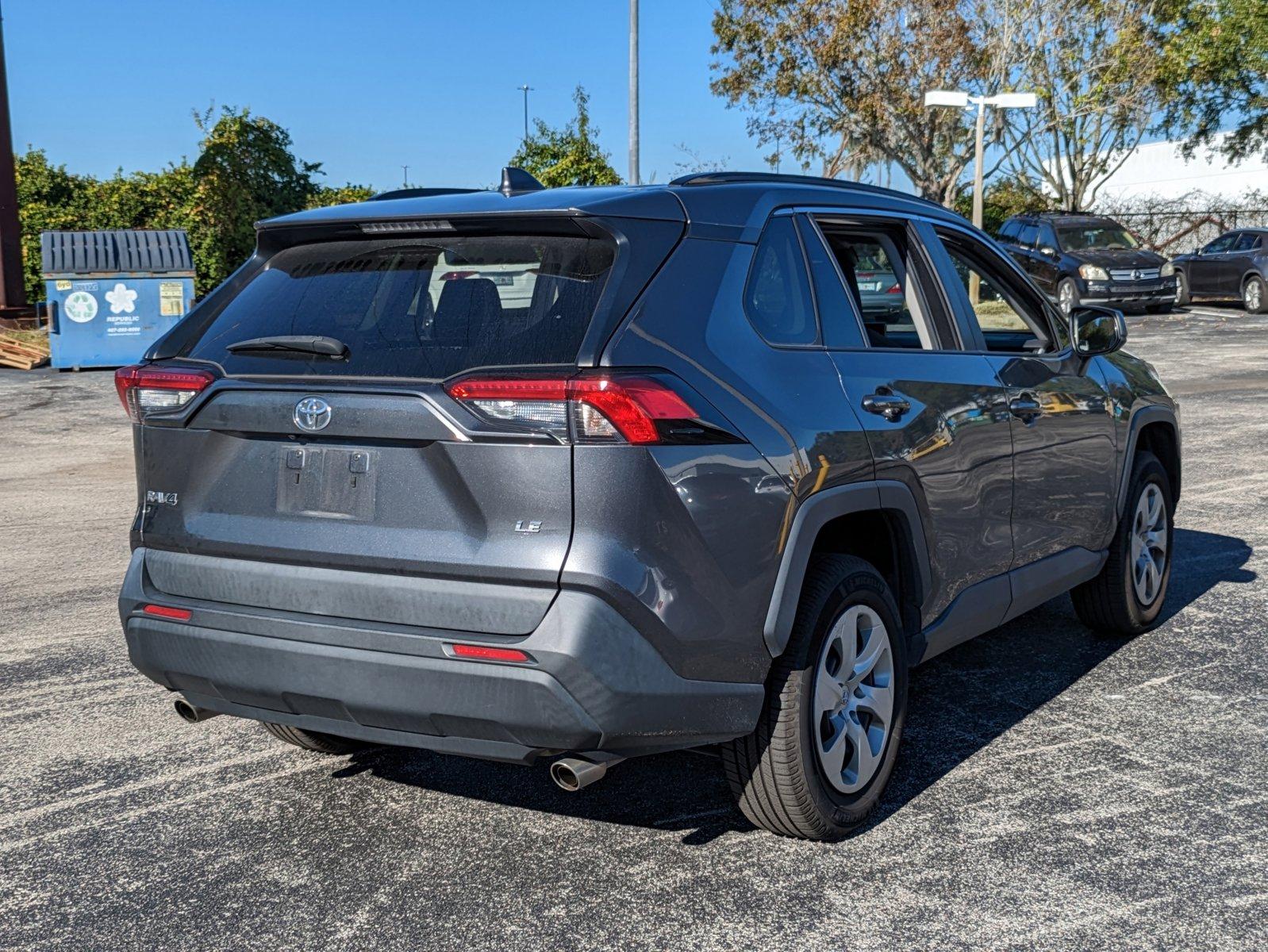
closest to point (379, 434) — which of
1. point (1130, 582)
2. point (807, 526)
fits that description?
point (807, 526)

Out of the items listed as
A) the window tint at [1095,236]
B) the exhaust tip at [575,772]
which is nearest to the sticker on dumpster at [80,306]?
the window tint at [1095,236]

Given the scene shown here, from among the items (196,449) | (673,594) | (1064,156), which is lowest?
(673,594)

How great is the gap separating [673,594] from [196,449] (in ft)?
4.42

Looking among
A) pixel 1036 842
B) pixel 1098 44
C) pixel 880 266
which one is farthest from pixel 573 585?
pixel 1098 44

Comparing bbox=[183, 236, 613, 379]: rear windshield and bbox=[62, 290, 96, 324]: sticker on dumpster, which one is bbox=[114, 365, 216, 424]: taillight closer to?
bbox=[183, 236, 613, 379]: rear windshield

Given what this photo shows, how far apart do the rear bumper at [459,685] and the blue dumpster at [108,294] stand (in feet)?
60.1

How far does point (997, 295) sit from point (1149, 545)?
1390 millimetres

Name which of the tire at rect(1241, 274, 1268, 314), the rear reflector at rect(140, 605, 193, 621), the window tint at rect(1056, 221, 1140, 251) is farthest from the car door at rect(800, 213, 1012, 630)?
the tire at rect(1241, 274, 1268, 314)

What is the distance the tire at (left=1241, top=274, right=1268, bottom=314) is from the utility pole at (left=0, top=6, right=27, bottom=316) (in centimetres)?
2250

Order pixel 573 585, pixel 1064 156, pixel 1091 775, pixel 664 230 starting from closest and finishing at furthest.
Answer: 1. pixel 573 585
2. pixel 664 230
3. pixel 1091 775
4. pixel 1064 156

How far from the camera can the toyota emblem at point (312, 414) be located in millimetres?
3457

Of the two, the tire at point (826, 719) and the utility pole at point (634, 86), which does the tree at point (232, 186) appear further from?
the tire at point (826, 719)

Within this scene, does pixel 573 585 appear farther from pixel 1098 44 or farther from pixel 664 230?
pixel 1098 44

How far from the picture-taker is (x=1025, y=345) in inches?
218
